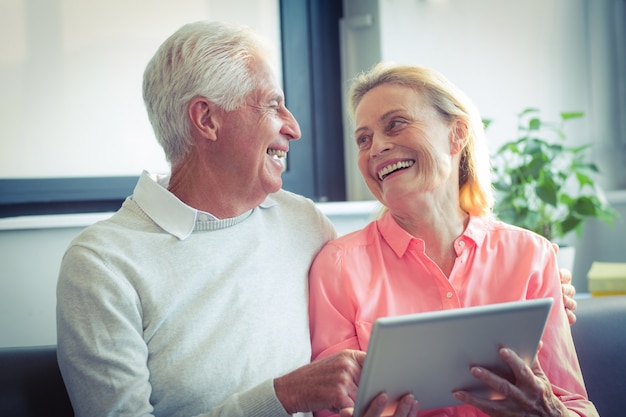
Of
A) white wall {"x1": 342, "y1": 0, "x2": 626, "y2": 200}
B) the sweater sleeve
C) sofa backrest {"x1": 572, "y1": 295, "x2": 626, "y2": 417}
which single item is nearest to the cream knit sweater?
the sweater sleeve

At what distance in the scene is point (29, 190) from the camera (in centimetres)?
198

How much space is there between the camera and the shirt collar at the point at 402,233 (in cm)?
164

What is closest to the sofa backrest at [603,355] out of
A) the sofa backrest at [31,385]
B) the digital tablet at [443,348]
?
the digital tablet at [443,348]

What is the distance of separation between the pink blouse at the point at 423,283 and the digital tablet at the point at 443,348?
11.0 inches

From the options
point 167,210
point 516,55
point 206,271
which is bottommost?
point 206,271

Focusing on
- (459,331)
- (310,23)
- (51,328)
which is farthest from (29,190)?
(459,331)

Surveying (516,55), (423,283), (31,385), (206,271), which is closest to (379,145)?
(423,283)

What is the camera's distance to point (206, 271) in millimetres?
1471

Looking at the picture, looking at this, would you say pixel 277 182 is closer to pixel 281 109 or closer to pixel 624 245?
pixel 281 109

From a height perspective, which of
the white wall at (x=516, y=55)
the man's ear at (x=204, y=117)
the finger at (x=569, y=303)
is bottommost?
the finger at (x=569, y=303)

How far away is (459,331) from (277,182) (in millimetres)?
590

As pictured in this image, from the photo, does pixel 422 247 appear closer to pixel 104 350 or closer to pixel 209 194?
pixel 209 194

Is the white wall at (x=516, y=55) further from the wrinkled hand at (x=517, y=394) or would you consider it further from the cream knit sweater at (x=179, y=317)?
the wrinkled hand at (x=517, y=394)

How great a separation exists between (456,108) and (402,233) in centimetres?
32
